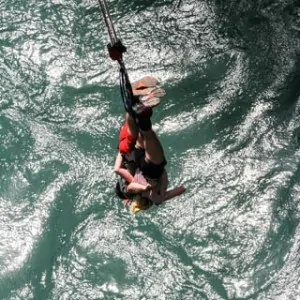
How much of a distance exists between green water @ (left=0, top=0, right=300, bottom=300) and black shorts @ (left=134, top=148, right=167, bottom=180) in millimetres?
4193

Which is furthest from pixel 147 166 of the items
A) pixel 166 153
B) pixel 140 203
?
pixel 166 153

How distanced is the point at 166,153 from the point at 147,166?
188 inches

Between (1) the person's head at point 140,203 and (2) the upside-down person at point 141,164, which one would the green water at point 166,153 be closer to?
(2) the upside-down person at point 141,164

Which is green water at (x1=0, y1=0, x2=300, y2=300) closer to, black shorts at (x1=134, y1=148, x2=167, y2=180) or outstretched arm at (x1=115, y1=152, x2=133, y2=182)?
outstretched arm at (x1=115, y1=152, x2=133, y2=182)

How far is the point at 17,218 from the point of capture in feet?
33.6

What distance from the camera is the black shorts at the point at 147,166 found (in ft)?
18.6

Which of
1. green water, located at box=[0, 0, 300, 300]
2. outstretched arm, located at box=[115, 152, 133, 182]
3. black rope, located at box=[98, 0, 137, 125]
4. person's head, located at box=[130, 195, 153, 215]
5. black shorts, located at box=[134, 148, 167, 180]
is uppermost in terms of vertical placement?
black rope, located at box=[98, 0, 137, 125]

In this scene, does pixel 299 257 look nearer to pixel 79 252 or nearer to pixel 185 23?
pixel 79 252

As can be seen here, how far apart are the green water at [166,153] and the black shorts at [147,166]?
165 inches

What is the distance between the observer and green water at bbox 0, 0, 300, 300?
9.59 metres

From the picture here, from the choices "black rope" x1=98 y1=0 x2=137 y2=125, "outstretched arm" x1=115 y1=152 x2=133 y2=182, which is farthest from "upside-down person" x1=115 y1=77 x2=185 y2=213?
"black rope" x1=98 y1=0 x2=137 y2=125

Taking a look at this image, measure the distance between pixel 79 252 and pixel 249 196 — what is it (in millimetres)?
3331

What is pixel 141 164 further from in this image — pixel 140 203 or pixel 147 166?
pixel 140 203

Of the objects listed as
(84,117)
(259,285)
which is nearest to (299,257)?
(259,285)
